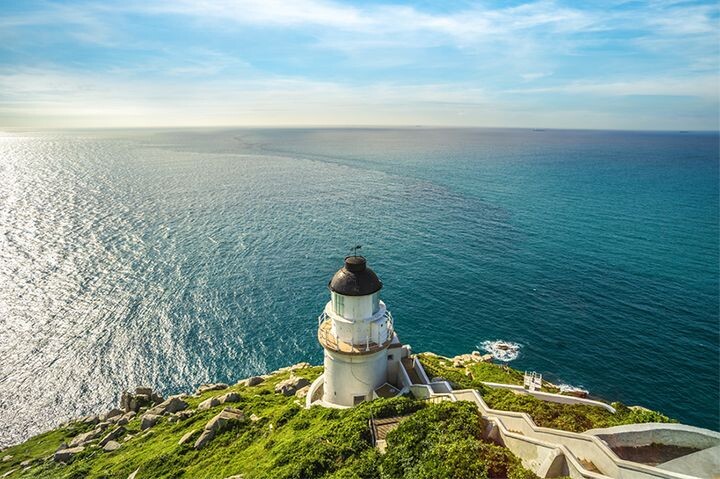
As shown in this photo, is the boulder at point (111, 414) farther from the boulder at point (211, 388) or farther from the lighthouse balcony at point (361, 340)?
the lighthouse balcony at point (361, 340)

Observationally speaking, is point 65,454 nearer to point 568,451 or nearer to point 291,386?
point 291,386

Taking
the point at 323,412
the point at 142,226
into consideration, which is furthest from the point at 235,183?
A: the point at 323,412

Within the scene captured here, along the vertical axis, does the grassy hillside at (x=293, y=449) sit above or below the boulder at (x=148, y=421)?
above

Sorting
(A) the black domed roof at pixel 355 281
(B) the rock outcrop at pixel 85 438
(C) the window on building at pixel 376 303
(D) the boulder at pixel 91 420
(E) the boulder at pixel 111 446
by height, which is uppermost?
(A) the black domed roof at pixel 355 281

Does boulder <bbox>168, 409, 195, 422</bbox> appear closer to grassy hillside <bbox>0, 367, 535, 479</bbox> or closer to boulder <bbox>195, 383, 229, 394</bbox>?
grassy hillside <bbox>0, 367, 535, 479</bbox>

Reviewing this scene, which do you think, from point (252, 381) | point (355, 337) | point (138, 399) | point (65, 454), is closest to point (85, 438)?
point (65, 454)

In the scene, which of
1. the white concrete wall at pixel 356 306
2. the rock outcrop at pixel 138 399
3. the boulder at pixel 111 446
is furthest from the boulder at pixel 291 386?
the white concrete wall at pixel 356 306

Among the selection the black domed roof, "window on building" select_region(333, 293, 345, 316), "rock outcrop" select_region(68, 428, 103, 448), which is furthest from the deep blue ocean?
the black domed roof
